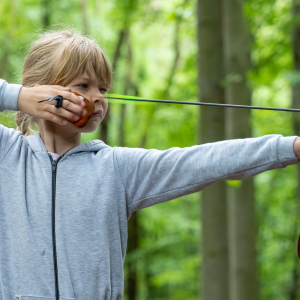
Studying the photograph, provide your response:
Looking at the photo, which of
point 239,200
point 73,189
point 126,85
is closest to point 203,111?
point 239,200

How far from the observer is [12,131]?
5.04 feet

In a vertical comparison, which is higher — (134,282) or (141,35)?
(141,35)

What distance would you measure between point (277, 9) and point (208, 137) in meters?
3.34

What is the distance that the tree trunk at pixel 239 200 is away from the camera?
3.97 m

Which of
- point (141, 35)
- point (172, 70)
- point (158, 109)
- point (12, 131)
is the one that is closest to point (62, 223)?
point (12, 131)

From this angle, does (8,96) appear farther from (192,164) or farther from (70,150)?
(192,164)

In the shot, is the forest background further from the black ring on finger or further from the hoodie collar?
the black ring on finger

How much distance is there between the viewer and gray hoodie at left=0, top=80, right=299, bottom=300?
134 centimetres

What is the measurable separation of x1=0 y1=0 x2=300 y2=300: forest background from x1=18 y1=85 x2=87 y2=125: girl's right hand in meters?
0.68

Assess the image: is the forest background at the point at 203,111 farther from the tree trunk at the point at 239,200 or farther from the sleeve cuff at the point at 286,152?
the sleeve cuff at the point at 286,152

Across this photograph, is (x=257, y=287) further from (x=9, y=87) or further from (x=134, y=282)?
(x=134, y=282)

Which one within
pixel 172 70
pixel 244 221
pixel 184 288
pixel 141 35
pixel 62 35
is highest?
pixel 141 35

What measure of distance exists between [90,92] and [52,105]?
0.58 ft

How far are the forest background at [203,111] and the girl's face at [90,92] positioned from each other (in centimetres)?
66
